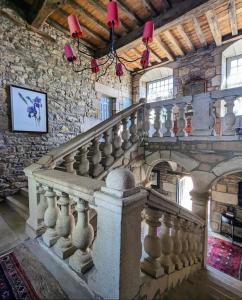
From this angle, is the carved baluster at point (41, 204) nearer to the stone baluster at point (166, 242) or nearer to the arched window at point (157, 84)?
the stone baluster at point (166, 242)

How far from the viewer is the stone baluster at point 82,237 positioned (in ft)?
3.66

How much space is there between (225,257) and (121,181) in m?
4.75

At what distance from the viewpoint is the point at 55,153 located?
1992 mm

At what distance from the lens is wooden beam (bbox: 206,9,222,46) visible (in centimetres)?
359

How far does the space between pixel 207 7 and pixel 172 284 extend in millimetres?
3985

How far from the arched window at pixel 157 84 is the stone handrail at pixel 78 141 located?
11.1 ft

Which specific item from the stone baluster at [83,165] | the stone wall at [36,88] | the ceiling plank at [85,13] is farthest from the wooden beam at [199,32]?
the stone baluster at [83,165]

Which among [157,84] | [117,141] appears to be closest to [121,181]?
[117,141]

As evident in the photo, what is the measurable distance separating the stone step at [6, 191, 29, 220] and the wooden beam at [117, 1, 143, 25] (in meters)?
3.86

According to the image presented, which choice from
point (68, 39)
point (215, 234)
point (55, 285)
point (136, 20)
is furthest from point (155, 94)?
point (55, 285)

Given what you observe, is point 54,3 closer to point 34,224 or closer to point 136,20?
point 136,20

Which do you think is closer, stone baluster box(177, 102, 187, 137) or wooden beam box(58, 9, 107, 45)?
stone baluster box(177, 102, 187, 137)

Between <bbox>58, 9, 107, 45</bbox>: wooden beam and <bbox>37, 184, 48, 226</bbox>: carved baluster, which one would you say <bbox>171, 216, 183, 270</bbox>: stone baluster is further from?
<bbox>58, 9, 107, 45</bbox>: wooden beam

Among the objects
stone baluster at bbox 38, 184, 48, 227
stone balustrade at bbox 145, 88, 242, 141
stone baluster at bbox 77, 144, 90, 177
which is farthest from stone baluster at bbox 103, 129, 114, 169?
stone baluster at bbox 38, 184, 48, 227
